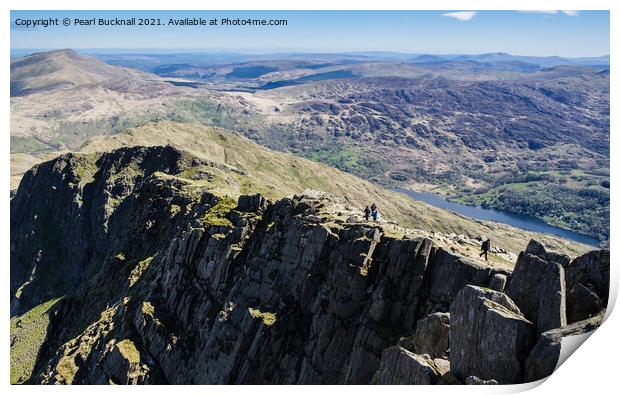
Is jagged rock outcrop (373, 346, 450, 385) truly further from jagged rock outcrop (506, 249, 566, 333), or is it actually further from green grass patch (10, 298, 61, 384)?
green grass patch (10, 298, 61, 384)

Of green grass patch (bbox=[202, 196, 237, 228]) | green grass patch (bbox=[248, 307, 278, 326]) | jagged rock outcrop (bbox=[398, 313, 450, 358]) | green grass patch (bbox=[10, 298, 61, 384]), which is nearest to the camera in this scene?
jagged rock outcrop (bbox=[398, 313, 450, 358])

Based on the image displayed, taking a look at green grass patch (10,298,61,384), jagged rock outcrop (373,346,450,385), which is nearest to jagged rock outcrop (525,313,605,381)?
jagged rock outcrop (373,346,450,385)

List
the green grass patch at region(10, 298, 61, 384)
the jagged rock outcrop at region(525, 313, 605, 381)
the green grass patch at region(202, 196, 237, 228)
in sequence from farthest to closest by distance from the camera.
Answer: the green grass patch at region(10, 298, 61, 384)
the green grass patch at region(202, 196, 237, 228)
the jagged rock outcrop at region(525, 313, 605, 381)

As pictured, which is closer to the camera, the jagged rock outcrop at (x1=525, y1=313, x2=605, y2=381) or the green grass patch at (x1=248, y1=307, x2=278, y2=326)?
the jagged rock outcrop at (x1=525, y1=313, x2=605, y2=381)

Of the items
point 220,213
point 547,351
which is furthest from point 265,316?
point 547,351

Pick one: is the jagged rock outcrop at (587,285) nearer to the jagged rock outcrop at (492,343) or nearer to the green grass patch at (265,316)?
the jagged rock outcrop at (492,343)

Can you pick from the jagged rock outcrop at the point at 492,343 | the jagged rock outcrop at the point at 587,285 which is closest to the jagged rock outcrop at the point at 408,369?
the jagged rock outcrop at the point at 492,343

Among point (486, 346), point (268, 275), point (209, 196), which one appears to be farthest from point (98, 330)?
point (486, 346)
